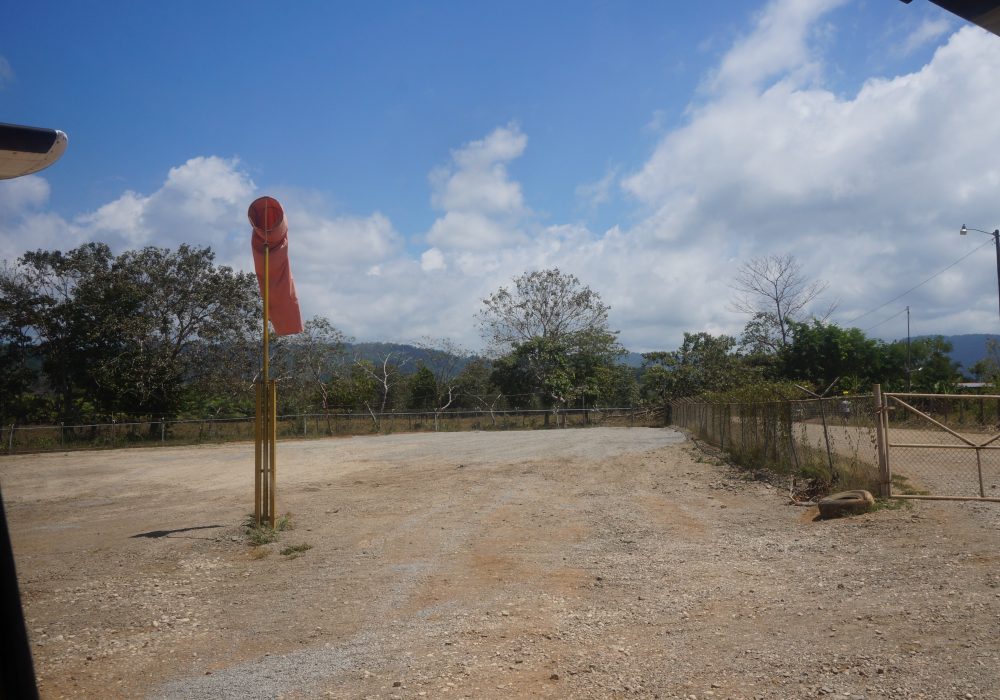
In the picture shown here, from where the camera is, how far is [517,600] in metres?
6.09

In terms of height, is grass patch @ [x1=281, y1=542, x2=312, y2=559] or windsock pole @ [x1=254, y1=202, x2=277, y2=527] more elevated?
windsock pole @ [x1=254, y1=202, x2=277, y2=527]

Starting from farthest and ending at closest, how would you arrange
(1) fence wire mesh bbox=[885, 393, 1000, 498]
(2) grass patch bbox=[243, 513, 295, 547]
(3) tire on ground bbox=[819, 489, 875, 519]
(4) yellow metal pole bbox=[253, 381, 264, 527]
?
(1) fence wire mesh bbox=[885, 393, 1000, 498]
(3) tire on ground bbox=[819, 489, 875, 519]
(4) yellow metal pole bbox=[253, 381, 264, 527]
(2) grass patch bbox=[243, 513, 295, 547]

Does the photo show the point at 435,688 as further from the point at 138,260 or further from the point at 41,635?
the point at 138,260

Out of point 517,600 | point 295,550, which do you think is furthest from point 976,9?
point 295,550

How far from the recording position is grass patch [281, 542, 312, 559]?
8166 millimetres

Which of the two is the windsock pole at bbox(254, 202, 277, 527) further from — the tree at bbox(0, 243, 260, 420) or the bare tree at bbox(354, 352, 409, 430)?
the bare tree at bbox(354, 352, 409, 430)

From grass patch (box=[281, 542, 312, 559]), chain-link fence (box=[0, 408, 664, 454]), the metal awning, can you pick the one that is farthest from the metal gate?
chain-link fence (box=[0, 408, 664, 454])

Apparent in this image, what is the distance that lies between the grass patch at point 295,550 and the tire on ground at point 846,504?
22.5 ft

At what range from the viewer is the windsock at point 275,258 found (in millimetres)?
9766

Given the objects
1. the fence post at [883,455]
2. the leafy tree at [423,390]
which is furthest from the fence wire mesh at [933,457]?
the leafy tree at [423,390]

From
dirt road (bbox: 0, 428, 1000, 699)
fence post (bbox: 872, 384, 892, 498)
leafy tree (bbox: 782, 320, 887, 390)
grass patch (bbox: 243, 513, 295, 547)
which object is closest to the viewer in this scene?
dirt road (bbox: 0, 428, 1000, 699)

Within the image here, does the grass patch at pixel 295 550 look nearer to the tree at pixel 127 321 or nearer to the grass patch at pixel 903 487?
the grass patch at pixel 903 487

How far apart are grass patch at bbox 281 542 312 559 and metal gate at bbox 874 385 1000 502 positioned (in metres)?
7.85

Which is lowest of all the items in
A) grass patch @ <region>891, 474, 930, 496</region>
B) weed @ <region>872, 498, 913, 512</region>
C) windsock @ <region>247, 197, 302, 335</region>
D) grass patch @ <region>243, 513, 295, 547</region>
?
grass patch @ <region>243, 513, 295, 547</region>
